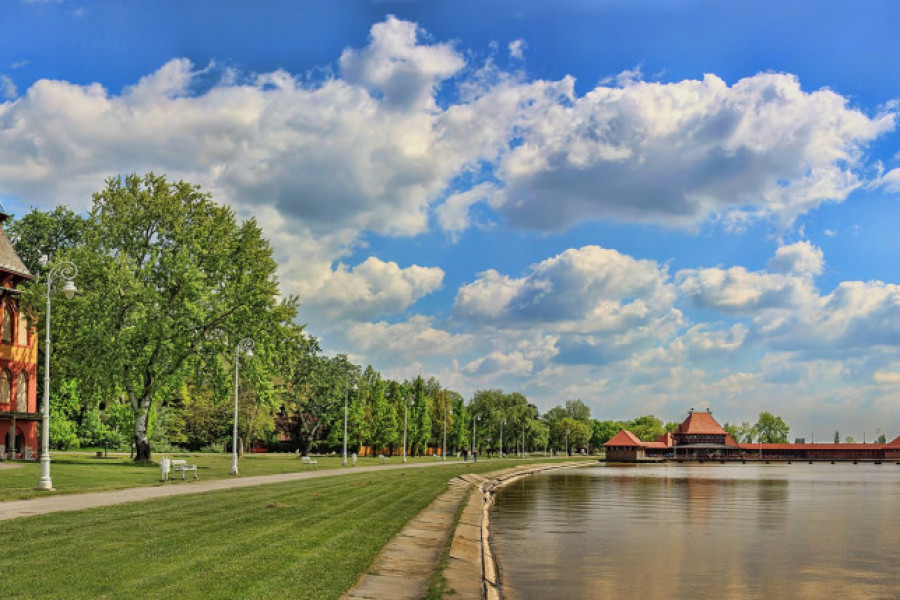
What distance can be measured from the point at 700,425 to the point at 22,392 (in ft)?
535

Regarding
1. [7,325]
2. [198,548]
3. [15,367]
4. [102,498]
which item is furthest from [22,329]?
[198,548]

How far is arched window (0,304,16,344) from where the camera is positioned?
188 ft

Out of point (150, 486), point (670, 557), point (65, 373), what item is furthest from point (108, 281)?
point (670, 557)

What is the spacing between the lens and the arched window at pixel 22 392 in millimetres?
58031

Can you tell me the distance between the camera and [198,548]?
17.2 meters

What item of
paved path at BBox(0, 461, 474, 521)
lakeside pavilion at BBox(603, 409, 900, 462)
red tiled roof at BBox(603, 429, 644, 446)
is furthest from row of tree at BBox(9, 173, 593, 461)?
lakeside pavilion at BBox(603, 409, 900, 462)

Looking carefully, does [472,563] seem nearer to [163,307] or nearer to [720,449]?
[163,307]

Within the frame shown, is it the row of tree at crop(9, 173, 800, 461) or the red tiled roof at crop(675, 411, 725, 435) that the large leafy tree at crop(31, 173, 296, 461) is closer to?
the row of tree at crop(9, 173, 800, 461)

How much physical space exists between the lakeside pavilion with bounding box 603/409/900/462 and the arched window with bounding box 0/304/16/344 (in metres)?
144

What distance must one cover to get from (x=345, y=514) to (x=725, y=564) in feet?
37.6

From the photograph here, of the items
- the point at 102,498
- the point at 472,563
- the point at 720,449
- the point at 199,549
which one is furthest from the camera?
the point at 720,449

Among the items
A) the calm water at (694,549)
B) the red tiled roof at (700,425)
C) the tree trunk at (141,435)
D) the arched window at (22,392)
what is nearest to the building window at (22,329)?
the arched window at (22,392)

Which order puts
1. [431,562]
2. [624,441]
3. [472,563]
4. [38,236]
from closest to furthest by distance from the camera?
[431,562]
[472,563]
[38,236]
[624,441]

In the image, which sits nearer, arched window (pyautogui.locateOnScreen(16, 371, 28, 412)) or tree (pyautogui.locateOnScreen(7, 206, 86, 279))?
arched window (pyautogui.locateOnScreen(16, 371, 28, 412))
